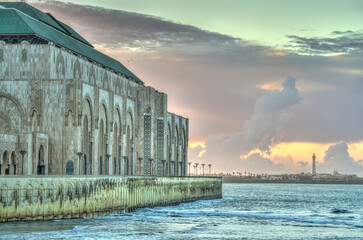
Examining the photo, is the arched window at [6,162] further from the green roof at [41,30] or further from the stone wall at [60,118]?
the green roof at [41,30]

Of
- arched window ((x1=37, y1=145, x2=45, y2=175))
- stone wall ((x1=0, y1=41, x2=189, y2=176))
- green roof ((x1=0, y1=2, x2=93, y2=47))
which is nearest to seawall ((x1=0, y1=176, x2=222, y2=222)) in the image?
stone wall ((x1=0, y1=41, x2=189, y2=176))

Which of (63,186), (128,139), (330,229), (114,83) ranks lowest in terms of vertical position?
(330,229)

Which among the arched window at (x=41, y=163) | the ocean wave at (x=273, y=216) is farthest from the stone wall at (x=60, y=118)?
the ocean wave at (x=273, y=216)

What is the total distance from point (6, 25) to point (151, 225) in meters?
43.5

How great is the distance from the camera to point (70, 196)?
57.9m

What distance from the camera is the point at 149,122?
113 meters

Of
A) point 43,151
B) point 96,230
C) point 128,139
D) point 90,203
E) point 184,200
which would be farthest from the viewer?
point 128,139

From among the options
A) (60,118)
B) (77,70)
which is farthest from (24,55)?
(77,70)

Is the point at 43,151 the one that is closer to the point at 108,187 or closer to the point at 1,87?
the point at 1,87

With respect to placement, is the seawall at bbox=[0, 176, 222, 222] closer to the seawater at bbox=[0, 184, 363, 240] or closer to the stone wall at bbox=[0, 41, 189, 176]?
the seawater at bbox=[0, 184, 363, 240]

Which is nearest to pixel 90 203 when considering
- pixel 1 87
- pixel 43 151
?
pixel 43 151

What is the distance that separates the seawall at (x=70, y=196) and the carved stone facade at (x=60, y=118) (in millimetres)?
9045

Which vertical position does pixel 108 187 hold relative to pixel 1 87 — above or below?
below

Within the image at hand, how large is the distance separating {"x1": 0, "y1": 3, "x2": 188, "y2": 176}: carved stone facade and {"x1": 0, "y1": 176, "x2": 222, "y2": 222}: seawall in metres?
9.04
